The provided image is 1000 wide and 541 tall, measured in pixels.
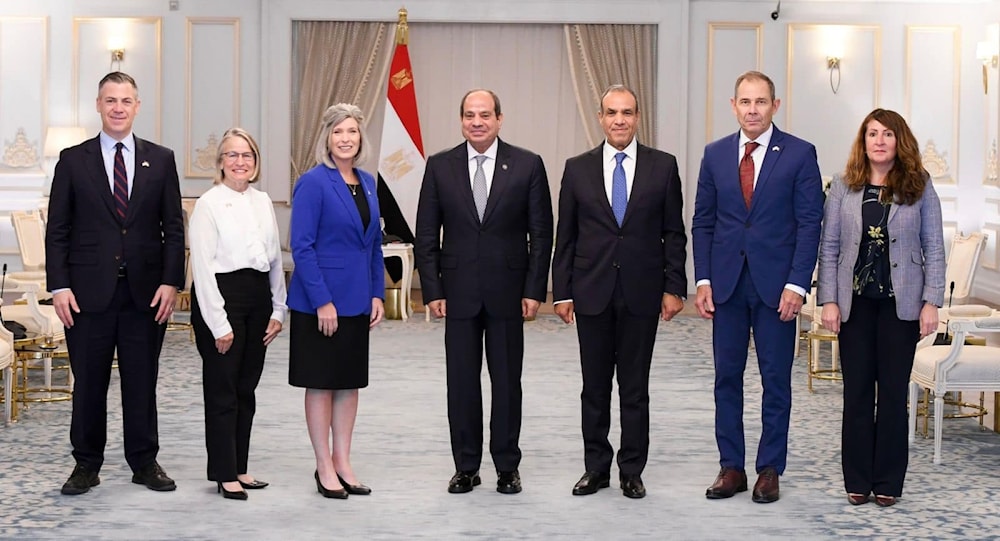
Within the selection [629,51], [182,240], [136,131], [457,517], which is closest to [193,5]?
[136,131]

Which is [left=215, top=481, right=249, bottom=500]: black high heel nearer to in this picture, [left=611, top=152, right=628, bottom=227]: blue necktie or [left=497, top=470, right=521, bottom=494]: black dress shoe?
[left=497, top=470, right=521, bottom=494]: black dress shoe

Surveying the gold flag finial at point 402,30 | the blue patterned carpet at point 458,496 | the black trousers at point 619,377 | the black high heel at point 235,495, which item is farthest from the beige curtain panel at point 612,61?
the black high heel at point 235,495

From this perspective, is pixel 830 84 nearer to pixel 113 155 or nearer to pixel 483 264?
pixel 483 264

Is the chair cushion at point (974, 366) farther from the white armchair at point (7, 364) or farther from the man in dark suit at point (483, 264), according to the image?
the white armchair at point (7, 364)

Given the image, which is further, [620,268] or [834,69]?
[834,69]

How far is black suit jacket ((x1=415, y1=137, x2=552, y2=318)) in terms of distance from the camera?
4.93m

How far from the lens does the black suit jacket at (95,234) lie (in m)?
4.86

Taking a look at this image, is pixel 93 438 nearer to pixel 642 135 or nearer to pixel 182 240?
pixel 182 240

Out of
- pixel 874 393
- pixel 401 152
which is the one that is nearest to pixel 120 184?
pixel 874 393

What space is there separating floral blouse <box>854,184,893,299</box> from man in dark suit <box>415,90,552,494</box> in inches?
44.5

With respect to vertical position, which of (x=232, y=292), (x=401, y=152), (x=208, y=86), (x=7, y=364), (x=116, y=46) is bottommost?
(x=7, y=364)

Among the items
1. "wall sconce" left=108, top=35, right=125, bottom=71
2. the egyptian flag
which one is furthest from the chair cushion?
"wall sconce" left=108, top=35, right=125, bottom=71

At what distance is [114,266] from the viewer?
4859 millimetres

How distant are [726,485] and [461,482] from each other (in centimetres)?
99
